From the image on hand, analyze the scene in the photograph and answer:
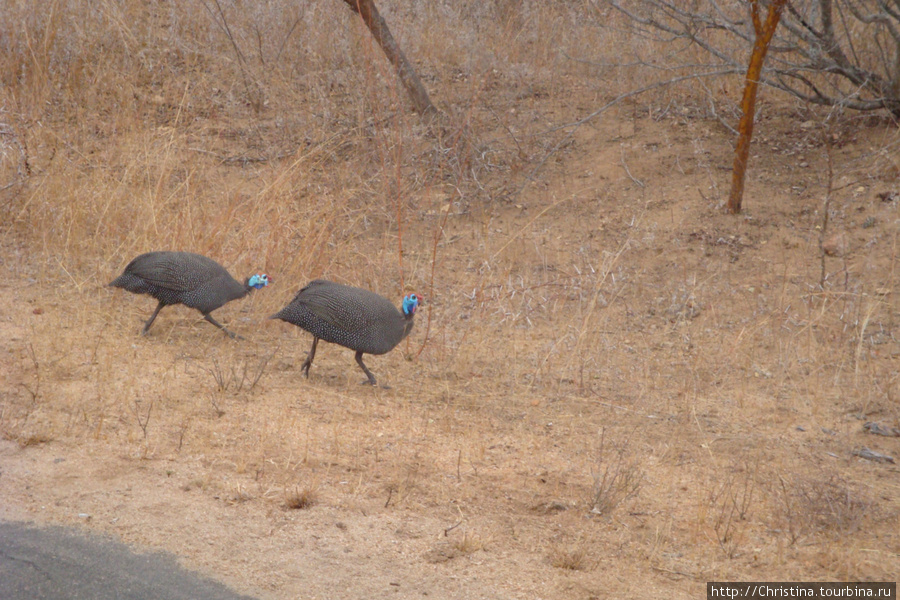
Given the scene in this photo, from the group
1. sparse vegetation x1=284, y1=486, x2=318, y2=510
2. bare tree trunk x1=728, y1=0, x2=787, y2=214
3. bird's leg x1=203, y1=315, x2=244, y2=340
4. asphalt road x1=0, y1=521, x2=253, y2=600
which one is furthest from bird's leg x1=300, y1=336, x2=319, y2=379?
bare tree trunk x1=728, y1=0, x2=787, y2=214

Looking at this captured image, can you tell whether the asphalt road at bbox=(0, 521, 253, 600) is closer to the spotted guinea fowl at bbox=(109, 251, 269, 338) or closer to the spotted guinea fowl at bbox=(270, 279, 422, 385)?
the spotted guinea fowl at bbox=(270, 279, 422, 385)

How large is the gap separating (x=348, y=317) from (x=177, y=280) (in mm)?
1111

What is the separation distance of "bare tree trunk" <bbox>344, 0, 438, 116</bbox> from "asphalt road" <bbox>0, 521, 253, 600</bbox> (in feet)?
20.9

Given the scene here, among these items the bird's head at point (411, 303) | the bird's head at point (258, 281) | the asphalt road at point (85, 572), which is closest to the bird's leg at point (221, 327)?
the bird's head at point (258, 281)

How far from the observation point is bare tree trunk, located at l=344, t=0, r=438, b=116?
8.52 meters

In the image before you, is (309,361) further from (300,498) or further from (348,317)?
(300,498)

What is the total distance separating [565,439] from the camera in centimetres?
433

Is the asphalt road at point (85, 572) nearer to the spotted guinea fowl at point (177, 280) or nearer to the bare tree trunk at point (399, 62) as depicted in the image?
the spotted guinea fowl at point (177, 280)

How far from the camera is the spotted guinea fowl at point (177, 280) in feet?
16.5

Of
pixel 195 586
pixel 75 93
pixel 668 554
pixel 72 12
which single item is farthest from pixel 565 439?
pixel 72 12

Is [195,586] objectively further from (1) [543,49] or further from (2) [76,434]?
(1) [543,49]

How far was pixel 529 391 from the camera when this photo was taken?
198 inches

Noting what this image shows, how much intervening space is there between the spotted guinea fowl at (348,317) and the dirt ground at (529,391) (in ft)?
1.00

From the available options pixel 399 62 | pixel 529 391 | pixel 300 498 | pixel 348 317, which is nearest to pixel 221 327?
pixel 348 317
